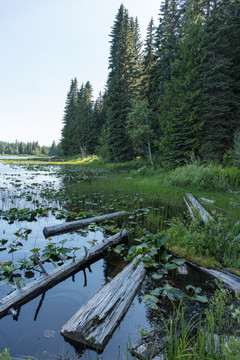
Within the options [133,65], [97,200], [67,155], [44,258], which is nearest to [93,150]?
[67,155]

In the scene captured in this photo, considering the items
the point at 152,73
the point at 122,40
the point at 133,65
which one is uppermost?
the point at 122,40

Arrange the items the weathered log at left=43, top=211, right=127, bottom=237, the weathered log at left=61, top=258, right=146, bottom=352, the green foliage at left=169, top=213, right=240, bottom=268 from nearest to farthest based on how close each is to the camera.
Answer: the weathered log at left=61, top=258, right=146, bottom=352 < the green foliage at left=169, top=213, right=240, bottom=268 < the weathered log at left=43, top=211, right=127, bottom=237

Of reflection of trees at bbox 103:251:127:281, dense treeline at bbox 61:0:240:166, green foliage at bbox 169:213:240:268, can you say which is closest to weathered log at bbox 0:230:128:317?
reflection of trees at bbox 103:251:127:281

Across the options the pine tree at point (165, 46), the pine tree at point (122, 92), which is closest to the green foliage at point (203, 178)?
the pine tree at point (165, 46)

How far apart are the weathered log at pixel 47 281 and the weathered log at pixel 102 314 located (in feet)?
2.83

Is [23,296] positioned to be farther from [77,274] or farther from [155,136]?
[155,136]

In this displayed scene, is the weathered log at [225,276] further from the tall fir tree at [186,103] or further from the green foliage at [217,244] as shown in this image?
the tall fir tree at [186,103]

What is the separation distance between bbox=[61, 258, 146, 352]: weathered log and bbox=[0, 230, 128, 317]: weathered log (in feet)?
2.83

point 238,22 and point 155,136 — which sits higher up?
point 238,22

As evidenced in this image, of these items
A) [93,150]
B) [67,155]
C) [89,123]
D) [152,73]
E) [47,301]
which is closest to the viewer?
[47,301]

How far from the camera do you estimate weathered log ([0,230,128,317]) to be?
266cm

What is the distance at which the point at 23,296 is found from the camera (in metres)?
2.79

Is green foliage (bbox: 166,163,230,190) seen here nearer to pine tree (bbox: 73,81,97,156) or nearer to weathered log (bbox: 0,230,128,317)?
weathered log (bbox: 0,230,128,317)

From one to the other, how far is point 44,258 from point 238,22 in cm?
2366
